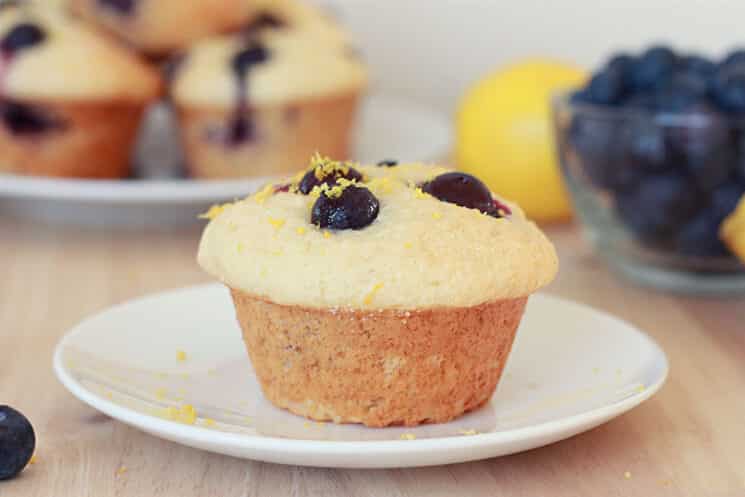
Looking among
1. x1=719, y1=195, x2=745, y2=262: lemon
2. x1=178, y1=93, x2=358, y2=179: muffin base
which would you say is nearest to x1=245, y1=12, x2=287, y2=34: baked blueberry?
x1=178, y1=93, x2=358, y2=179: muffin base

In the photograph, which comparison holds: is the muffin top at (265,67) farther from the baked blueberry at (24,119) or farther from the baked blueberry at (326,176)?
the baked blueberry at (326,176)

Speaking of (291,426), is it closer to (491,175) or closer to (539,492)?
(539,492)

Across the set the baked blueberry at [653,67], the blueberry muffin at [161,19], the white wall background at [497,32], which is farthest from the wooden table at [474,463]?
the white wall background at [497,32]

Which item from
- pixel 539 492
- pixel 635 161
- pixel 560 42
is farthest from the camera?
pixel 560 42

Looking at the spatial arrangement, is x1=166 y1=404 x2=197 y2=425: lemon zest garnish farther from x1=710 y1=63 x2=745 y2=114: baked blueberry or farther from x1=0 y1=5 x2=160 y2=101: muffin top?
x1=0 y1=5 x2=160 y2=101: muffin top

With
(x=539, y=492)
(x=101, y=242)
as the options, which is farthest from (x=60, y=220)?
(x=539, y=492)
